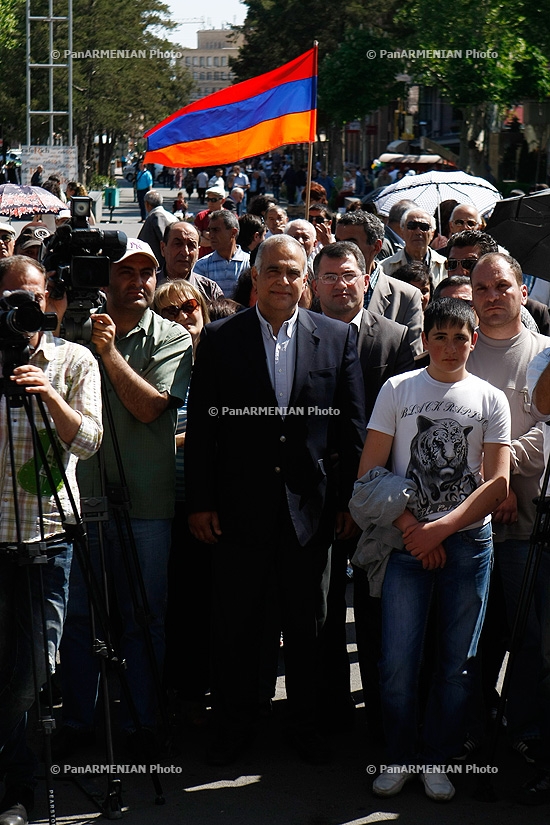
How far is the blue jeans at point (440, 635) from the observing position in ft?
14.6

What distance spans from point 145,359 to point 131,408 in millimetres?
268

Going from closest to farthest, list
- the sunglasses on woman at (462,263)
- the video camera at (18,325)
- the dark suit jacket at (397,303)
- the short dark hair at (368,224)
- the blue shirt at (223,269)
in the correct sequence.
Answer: the video camera at (18,325)
the dark suit jacket at (397,303)
the sunglasses on woman at (462,263)
the short dark hair at (368,224)
the blue shirt at (223,269)

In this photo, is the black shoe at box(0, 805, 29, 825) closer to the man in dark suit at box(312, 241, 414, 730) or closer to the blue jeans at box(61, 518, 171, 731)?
the blue jeans at box(61, 518, 171, 731)

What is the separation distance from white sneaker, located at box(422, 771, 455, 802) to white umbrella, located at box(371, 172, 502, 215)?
922cm

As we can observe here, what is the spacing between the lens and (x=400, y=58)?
4141 cm

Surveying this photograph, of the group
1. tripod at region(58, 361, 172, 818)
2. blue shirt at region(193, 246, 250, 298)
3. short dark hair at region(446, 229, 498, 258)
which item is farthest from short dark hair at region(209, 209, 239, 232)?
tripod at region(58, 361, 172, 818)

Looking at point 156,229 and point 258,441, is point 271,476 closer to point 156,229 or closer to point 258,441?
point 258,441

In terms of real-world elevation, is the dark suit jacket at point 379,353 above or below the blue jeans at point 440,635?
above

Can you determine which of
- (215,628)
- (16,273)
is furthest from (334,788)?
(16,273)

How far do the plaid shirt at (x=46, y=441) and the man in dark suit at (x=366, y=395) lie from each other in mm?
1484

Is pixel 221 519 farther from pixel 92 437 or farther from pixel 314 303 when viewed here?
pixel 314 303

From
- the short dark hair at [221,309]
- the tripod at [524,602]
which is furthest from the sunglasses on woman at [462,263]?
the tripod at [524,602]

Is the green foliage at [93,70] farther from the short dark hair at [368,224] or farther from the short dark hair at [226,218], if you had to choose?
the short dark hair at [368,224]

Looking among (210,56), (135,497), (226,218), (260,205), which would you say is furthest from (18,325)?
(210,56)
